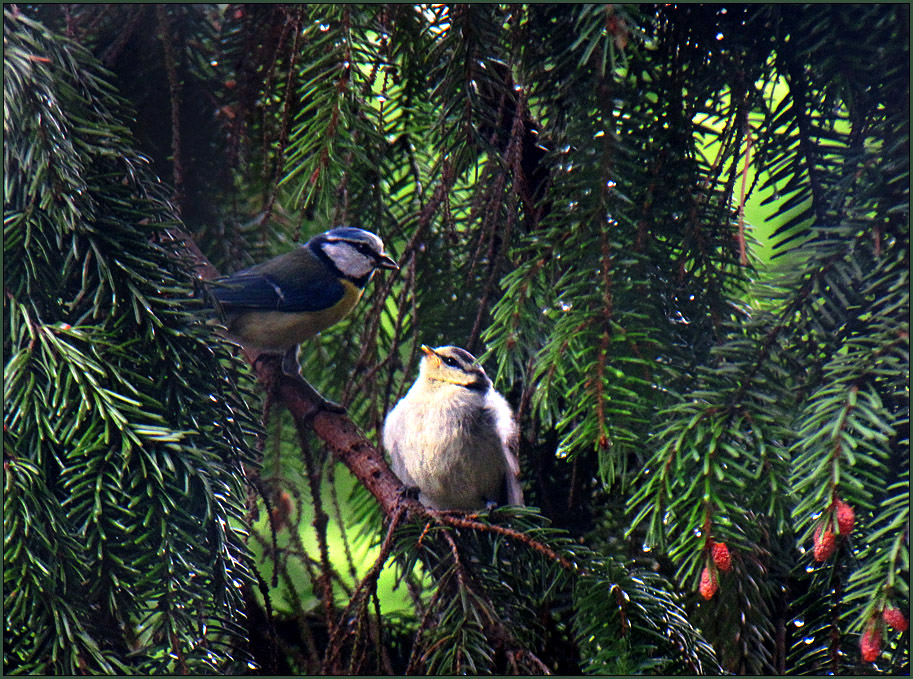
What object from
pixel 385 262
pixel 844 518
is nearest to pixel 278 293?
pixel 385 262

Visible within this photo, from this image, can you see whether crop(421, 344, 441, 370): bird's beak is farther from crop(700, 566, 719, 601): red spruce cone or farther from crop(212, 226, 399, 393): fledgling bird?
crop(700, 566, 719, 601): red spruce cone

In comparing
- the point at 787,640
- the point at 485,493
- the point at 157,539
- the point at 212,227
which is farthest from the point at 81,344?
the point at 485,493

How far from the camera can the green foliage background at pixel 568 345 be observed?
3.23 feet

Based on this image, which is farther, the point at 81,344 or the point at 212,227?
the point at 212,227

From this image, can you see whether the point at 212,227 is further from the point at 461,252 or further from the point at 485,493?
the point at 485,493

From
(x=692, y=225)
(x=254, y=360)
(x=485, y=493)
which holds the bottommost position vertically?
(x=485, y=493)

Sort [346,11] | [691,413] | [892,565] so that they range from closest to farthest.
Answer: [892,565] → [691,413] → [346,11]

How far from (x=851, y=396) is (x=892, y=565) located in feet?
0.62

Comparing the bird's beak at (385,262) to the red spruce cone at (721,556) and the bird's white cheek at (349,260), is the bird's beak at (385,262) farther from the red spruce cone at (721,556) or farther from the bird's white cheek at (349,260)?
the red spruce cone at (721,556)

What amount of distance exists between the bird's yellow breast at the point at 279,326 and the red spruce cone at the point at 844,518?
140cm

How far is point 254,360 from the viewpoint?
207 cm

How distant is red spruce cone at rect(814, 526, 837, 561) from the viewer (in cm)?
85

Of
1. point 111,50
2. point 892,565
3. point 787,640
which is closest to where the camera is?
point 892,565

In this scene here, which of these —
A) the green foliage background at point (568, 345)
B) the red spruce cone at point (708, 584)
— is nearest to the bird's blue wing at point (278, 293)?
the green foliage background at point (568, 345)
